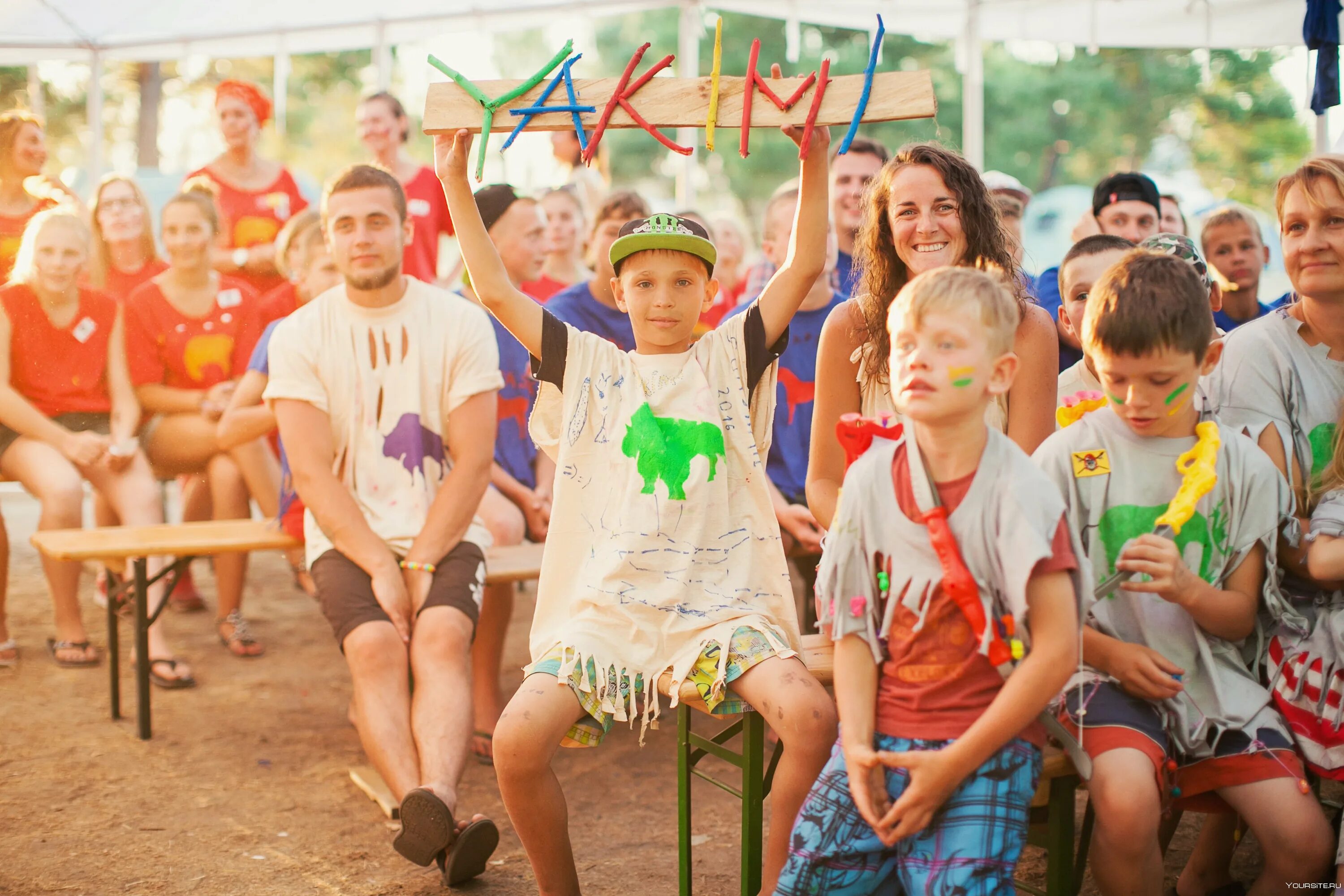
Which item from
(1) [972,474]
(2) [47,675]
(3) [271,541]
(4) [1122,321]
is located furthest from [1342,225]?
(2) [47,675]

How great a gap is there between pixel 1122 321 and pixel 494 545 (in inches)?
109

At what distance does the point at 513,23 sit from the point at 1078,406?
6.64 m

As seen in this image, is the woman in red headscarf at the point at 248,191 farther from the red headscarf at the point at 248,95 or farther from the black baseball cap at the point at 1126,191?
the black baseball cap at the point at 1126,191

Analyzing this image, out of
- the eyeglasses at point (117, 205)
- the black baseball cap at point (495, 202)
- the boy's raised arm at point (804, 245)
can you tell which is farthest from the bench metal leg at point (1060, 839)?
the eyeglasses at point (117, 205)

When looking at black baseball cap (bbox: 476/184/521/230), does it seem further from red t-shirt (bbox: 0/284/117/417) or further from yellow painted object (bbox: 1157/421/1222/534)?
yellow painted object (bbox: 1157/421/1222/534)

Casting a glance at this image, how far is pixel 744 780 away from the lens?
2.67m

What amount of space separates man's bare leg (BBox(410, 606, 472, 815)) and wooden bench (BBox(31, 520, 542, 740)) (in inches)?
14.3

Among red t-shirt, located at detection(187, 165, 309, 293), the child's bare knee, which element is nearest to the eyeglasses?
red t-shirt, located at detection(187, 165, 309, 293)

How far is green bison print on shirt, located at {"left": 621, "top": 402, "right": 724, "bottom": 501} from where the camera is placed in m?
2.78

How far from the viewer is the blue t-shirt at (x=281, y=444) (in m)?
4.08

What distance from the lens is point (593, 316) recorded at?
461 centimetres

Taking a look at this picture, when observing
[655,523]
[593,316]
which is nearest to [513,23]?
[593,316]

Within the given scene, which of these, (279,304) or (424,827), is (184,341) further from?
(424,827)

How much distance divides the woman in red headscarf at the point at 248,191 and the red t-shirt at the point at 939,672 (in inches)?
203
